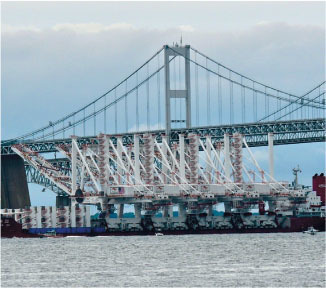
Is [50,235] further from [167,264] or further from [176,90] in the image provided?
[167,264]

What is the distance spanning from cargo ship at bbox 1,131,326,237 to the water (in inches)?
1129

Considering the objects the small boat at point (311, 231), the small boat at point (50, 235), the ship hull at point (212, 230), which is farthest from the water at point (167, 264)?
the ship hull at point (212, 230)

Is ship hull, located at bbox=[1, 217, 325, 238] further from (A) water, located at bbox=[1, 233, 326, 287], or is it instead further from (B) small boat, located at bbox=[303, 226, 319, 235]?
(A) water, located at bbox=[1, 233, 326, 287]

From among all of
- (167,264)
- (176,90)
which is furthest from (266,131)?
(167,264)

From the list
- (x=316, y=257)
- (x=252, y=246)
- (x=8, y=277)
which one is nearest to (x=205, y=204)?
(x=252, y=246)

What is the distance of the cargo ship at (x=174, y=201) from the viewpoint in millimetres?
159375

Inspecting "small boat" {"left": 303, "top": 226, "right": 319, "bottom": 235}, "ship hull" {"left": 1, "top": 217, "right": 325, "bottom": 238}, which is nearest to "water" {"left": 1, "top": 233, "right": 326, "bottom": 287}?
"small boat" {"left": 303, "top": 226, "right": 319, "bottom": 235}

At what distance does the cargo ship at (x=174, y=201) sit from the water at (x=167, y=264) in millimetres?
28685

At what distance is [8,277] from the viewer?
8275 cm

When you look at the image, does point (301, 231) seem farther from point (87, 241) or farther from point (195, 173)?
point (87, 241)

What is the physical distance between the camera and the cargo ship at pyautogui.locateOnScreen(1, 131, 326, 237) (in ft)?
523

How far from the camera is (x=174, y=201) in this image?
16200 centimetres

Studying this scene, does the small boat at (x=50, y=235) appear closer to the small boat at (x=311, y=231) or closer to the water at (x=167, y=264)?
the water at (x=167, y=264)

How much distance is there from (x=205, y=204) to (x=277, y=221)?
959cm
